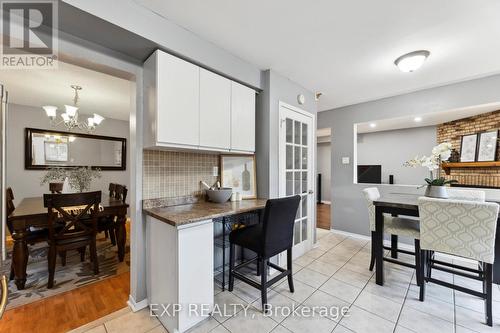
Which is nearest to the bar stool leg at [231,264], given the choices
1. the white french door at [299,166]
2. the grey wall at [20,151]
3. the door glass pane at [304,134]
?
the white french door at [299,166]

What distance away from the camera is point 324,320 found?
5.57 ft

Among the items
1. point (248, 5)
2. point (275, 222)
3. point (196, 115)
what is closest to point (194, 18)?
point (248, 5)

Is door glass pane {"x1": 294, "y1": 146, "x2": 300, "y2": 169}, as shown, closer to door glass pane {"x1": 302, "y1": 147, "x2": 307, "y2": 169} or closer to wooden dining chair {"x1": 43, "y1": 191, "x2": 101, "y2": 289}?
door glass pane {"x1": 302, "y1": 147, "x2": 307, "y2": 169}

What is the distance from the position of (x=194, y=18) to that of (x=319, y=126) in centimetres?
327

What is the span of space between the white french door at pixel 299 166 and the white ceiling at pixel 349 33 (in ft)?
1.95

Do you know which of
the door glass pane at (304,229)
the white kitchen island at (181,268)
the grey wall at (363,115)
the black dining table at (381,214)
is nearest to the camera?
the white kitchen island at (181,268)

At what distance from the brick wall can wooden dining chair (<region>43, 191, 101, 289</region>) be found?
5.81 meters

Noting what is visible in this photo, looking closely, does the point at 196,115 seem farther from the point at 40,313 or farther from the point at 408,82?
the point at 408,82

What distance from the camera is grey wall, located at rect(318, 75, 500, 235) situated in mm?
2764

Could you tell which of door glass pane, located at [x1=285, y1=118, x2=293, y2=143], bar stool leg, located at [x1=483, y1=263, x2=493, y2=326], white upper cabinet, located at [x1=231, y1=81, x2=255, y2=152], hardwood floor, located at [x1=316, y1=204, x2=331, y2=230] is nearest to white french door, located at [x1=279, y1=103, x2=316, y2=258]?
door glass pane, located at [x1=285, y1=118, x2=293, y2=143]

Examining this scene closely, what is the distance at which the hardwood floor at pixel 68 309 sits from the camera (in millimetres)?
1643

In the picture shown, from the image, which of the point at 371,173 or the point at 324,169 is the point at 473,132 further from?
the point at 324,169

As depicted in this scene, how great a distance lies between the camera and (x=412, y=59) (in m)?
2.12

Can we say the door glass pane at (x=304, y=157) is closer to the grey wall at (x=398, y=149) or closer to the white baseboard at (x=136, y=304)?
the white baseboard at (x=136, y=304)
